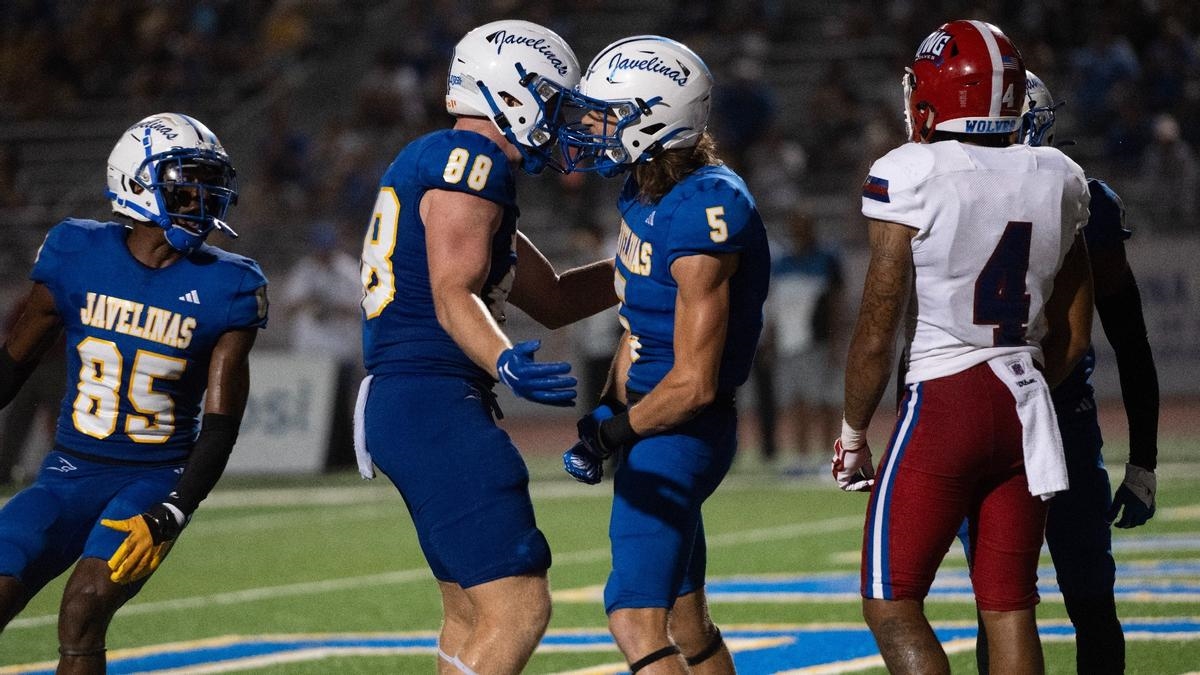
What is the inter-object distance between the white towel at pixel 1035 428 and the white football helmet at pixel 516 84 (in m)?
1.29

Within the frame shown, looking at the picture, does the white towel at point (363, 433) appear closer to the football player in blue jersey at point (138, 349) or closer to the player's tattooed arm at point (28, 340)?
the football player in blue jersey at point (138, 349)

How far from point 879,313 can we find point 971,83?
0.60m

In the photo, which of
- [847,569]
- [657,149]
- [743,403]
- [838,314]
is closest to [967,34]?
[657,149]

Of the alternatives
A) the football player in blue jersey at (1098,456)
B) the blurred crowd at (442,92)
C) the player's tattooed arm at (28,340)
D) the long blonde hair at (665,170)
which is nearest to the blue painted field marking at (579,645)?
the football player in blue jersey at (1098,456)

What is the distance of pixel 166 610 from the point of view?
783 cm

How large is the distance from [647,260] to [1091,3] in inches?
523

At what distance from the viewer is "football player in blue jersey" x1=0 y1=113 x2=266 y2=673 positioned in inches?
188

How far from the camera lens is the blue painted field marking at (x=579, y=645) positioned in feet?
Answer: 20.4

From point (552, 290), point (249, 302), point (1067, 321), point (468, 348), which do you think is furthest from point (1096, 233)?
point (249, 302)

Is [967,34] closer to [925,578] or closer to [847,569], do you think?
[925,578]

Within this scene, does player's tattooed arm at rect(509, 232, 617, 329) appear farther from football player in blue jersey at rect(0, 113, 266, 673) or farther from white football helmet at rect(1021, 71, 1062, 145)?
white football helmet at rect(1021, 71, 1062, 145)

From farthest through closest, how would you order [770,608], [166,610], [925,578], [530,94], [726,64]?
[726,64], [166,610], [770,608], [530,94], [925,578]

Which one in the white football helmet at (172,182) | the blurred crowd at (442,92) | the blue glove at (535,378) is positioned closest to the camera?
the blue glove at (535,378)

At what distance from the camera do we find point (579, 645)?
6664mm
